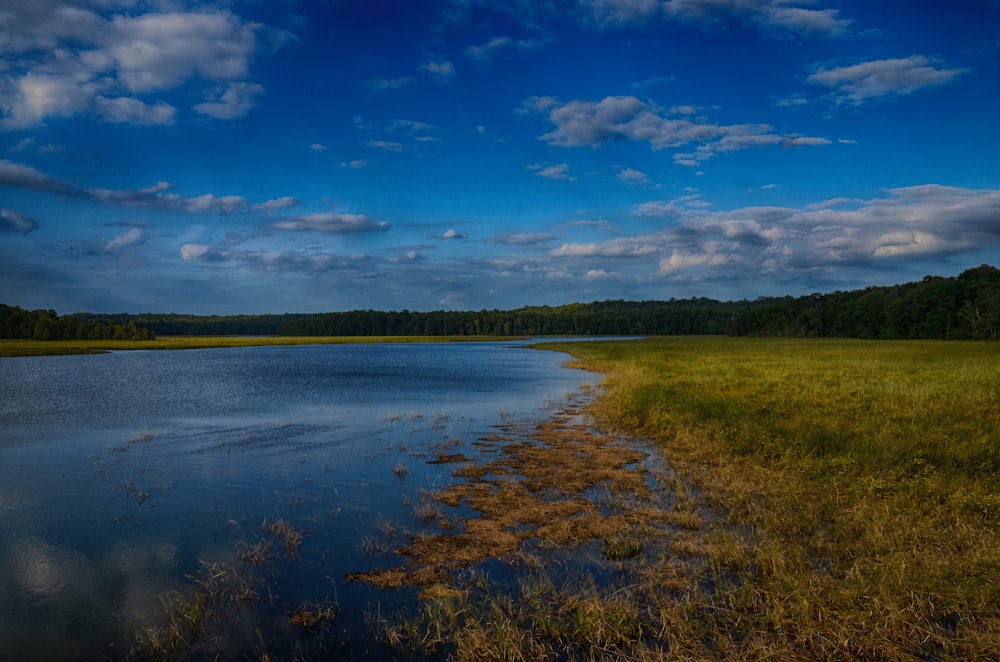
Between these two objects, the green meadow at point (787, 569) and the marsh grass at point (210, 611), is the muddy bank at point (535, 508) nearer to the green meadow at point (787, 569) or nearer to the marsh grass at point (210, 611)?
the green meadow at point (787, 569)

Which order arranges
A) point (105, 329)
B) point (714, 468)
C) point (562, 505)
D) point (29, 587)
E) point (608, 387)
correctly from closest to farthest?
1. point (29, 587)
2. point (562, 505)
3. point (714, 468)
4. point (608, 387)
5. point (105, 329)

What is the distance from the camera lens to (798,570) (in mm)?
8430

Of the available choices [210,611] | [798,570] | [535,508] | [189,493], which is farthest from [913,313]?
[210,611]

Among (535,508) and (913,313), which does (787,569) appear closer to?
(535,508)

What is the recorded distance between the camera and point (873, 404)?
824 inches

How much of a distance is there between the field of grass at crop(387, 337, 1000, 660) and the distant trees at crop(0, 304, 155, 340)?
131 metres

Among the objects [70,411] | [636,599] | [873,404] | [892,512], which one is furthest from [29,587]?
[873,404]

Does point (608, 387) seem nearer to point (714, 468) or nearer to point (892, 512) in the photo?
point (714, 468)

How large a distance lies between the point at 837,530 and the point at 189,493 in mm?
13624

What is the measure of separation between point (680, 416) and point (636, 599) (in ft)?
46.3

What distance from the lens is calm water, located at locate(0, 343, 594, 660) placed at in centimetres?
788

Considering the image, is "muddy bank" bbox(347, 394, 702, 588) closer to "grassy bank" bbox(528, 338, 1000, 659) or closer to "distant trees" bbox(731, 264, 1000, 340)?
"grassy bank" bbox(528, 338, 1000, 659)

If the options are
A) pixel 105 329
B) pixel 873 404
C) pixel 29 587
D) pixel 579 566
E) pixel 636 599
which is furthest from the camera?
pixel 105 329

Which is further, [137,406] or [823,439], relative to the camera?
[137,406]
